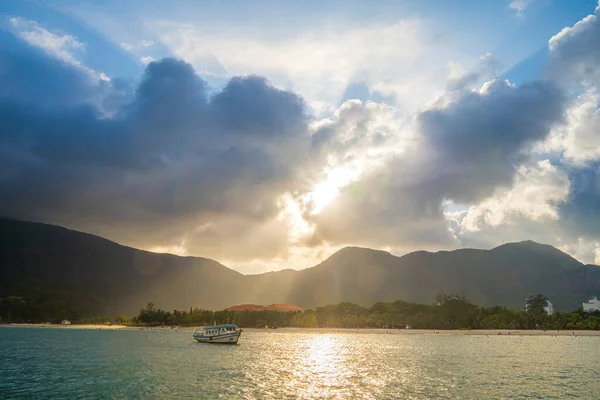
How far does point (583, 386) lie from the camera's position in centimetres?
5759

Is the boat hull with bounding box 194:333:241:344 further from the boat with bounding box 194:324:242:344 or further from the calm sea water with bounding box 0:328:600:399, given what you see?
the calm sea water with bounding box 0:328:600:399

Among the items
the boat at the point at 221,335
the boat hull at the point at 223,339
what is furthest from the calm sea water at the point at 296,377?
the boat at the point at 221,335

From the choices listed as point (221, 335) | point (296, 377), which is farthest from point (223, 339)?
point (296, 377)

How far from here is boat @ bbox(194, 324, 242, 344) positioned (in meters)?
136

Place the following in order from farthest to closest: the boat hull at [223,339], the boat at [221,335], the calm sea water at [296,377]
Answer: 1. the boat at [221,335]
2. the boat hull at [223,339]
3. the calm sea water at [296,377]

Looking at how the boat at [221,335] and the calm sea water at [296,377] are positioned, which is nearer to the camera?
the calm sea water at [296,377]

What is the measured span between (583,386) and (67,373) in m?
71.8

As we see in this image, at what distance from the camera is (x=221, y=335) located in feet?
450

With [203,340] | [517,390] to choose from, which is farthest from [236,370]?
[203,340]

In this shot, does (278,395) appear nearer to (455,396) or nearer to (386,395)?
(386,395)

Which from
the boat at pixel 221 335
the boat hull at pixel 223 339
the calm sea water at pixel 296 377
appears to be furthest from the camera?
the boat at pixel 221 335

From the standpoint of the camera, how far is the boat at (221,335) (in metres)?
136

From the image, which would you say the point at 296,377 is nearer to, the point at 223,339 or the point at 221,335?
the point at 223,339

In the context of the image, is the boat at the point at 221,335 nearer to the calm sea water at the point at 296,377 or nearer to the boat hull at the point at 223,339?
the boat hull at the point at 223,339
